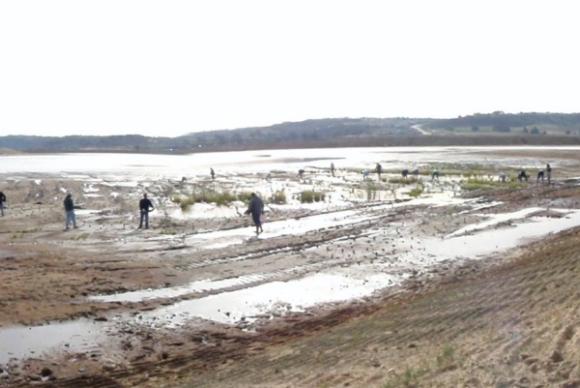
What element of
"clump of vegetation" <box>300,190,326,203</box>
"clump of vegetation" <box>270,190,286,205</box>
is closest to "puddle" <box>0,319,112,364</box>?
"clump of vegetation" <box>270,190,286,205</box>

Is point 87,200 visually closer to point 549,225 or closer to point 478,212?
point 478,212

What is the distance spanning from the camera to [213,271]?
18.7m

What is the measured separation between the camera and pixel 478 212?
30.9 m

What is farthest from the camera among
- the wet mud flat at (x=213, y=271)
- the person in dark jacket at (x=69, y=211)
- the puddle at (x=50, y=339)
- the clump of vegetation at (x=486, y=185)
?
the clump of vegetation at (x=486, y=185)

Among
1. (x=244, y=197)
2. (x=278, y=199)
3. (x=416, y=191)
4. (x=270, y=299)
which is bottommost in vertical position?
(x=270, y=299)

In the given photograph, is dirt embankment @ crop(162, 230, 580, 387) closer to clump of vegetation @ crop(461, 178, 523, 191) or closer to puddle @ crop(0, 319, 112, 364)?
puddle @ crop(0, 319, 112, 364)

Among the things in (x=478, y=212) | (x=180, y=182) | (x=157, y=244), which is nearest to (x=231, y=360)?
(x=157, y=244)

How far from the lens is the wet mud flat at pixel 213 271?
1205 centimetres

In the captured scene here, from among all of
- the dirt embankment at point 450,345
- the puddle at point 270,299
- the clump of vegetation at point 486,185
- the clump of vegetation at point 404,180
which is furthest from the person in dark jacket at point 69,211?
the clump of vegetation at point 404,180

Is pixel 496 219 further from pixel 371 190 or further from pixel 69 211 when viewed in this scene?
pixel 69 211

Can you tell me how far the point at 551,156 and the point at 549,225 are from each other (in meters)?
57.6

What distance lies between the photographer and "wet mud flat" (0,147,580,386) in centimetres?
1205

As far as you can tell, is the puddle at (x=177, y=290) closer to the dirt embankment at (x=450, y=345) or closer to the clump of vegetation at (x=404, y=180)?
the dirt embankment at (x=450, y=345)

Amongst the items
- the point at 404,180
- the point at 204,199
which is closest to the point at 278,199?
the point at 204,199
